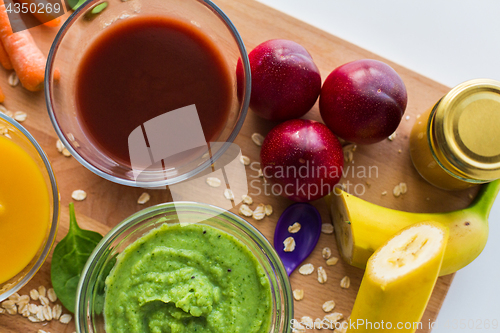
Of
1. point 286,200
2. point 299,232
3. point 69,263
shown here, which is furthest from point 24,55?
point 299,232

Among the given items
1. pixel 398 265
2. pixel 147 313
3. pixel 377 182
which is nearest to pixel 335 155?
pixel 377 182

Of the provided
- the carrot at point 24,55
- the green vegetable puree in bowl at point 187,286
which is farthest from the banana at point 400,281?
the carrot at point 24,55

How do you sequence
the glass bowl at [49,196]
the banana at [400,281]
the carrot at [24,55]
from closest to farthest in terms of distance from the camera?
the banana at [400,281] → the glass bowl at [49,196] → the carrot at [24,55]

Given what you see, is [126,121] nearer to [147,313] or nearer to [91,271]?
[91,271]

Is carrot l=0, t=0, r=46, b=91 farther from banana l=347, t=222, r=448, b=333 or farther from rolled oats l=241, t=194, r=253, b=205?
banana l=347, t=222, r=448, b=333

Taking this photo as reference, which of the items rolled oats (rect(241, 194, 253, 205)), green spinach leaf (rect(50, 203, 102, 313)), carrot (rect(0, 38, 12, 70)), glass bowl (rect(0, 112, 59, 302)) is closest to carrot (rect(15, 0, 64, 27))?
carrot (rect(0, 38, 12, 70))

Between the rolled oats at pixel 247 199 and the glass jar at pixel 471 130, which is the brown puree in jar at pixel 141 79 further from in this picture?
the glass jar at pixel 471 130
